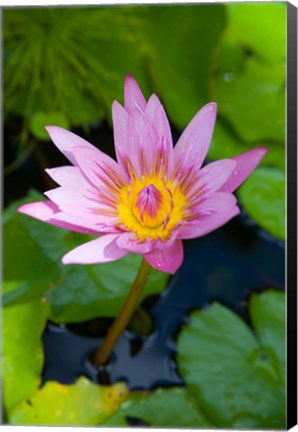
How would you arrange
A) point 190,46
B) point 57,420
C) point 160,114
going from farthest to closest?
point 190,46, point 57,420, point 160,114

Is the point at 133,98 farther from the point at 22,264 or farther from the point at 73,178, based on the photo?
the point at 22,264

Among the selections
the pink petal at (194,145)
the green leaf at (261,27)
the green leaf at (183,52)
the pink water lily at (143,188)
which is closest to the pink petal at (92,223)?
the pink water lily at (143,188)

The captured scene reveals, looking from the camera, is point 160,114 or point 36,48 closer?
point 160,114

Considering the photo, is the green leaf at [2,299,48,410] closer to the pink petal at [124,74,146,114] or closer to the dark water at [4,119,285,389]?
the dark water at [4,119,285,389]

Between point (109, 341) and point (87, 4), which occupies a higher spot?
point (87, 4)

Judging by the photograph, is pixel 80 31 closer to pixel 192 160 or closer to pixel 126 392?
pixel 192 160

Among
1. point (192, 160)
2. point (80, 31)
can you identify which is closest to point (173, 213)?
point (192, 160)
